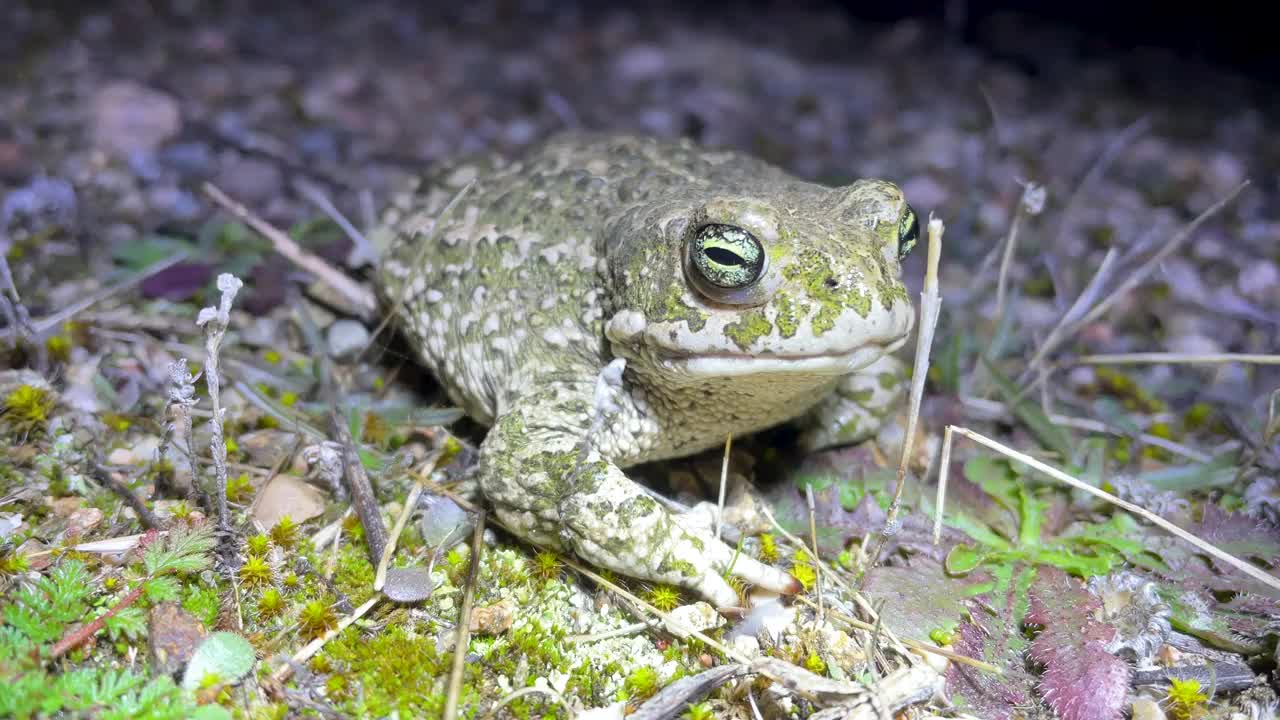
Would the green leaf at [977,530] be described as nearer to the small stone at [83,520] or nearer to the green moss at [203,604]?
the green moss at [203,604]

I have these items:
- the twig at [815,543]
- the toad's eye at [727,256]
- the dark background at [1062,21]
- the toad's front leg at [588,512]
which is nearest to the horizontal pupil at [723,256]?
the toad's eye at [727,256]

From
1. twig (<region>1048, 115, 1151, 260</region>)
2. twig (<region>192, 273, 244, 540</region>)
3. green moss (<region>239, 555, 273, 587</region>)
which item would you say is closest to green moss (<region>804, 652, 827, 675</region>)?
green moss (<region>239, 555, 273, 587</region>)

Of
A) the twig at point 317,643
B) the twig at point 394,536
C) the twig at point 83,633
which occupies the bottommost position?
the twig at point 317,643

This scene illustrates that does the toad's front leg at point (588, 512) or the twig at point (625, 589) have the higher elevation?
the toad's front leg at point (588, 512)

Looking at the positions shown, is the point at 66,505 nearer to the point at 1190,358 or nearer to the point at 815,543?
the point at 815,543

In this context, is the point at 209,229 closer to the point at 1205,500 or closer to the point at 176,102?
the point at 176,102

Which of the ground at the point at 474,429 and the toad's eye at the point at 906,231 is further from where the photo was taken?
the toad's eye at the point at 906,231

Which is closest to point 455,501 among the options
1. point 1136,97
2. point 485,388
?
point 485,388
